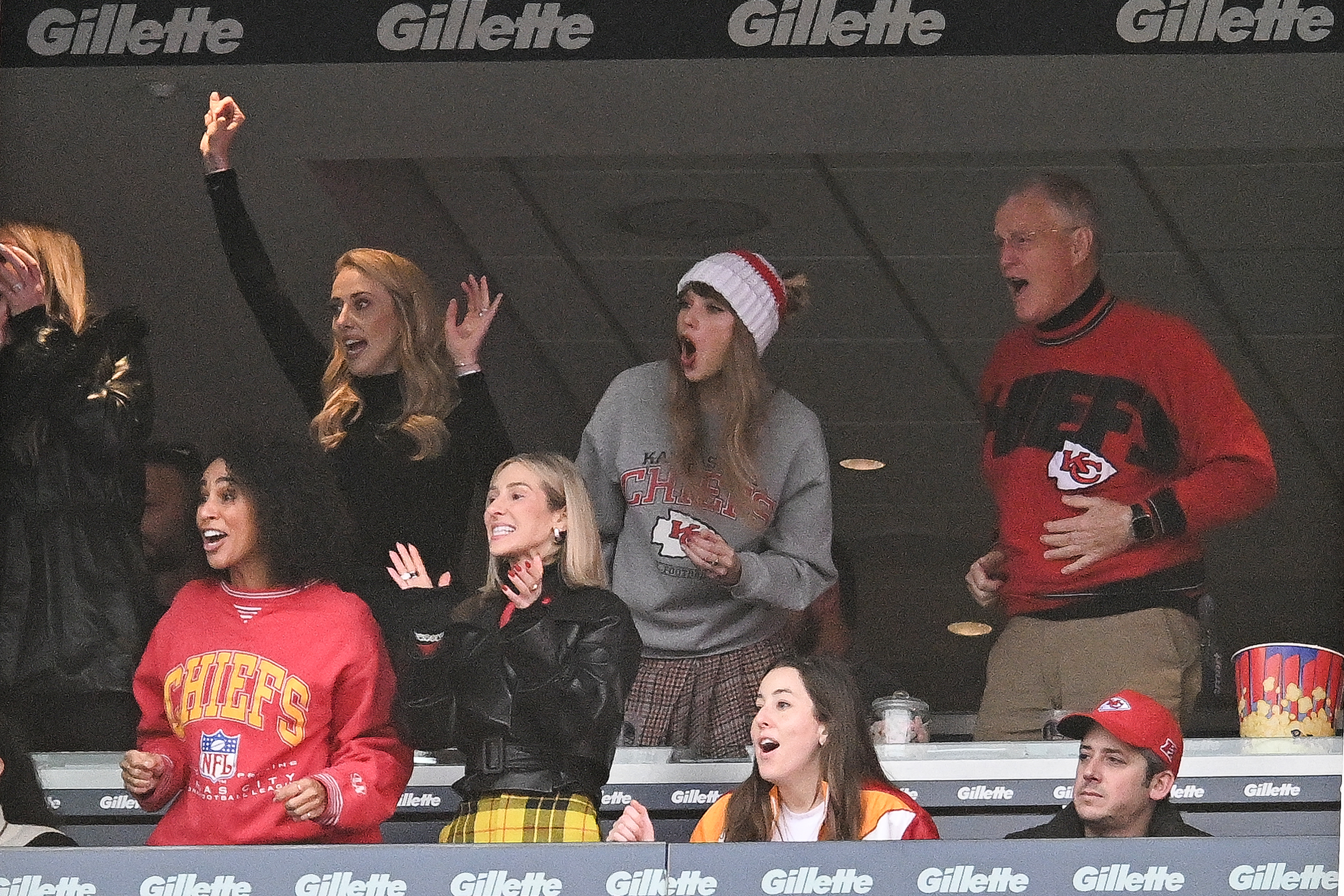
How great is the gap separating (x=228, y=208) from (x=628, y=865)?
2.47 metres

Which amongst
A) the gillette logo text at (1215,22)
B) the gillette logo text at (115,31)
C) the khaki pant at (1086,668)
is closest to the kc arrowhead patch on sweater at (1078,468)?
the khaki pant at (1086,668)

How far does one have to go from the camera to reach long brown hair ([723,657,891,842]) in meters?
4.71

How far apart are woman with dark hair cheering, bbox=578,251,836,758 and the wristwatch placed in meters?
0.80

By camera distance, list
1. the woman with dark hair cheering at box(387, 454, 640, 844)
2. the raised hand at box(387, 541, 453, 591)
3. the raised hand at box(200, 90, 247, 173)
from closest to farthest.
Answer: the woman with dark hair cheering at box(387, 454, 640, 844), the raised hand at box(387, 541, 453, 591), the raised hand at box(200, 90, 247, 173)

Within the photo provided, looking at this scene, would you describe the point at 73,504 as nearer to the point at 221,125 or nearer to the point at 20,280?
the point at 20,280

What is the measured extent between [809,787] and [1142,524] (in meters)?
1.33

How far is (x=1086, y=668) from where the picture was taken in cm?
543

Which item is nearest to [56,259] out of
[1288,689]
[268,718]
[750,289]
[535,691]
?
[268,718]

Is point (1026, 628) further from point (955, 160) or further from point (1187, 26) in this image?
point (1187, 26)

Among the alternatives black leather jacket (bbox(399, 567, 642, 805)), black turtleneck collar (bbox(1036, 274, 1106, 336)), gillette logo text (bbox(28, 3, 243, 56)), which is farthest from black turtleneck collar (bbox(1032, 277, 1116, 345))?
gillette logo text (bbox(28, 3, 243, 56))

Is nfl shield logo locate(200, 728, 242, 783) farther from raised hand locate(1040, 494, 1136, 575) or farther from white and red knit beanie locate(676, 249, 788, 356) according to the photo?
raised hand locate(1040, 494, 1136, 575)

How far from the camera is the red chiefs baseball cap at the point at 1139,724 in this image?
4.95 meters

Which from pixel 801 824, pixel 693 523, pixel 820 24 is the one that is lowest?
pixel 801 824

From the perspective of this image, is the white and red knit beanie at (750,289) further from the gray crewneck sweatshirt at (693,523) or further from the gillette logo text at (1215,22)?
the gillette logo text at (1215,22)
